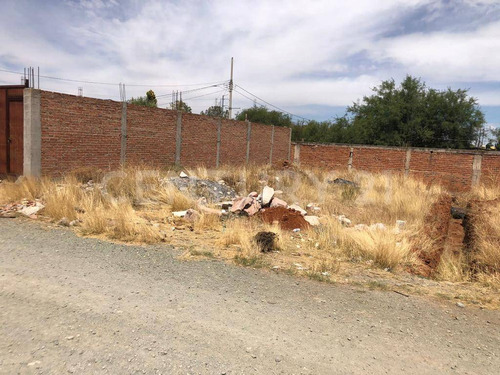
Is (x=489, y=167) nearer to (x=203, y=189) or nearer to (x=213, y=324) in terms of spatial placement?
(x=203, y=189)

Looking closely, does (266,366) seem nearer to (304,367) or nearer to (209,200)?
(304,367)

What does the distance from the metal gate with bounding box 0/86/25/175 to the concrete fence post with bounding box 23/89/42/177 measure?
1.76 ft

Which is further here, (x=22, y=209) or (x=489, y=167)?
(x=489, y=167)

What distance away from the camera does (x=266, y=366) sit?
2713 mm

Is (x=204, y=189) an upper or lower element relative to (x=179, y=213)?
upper

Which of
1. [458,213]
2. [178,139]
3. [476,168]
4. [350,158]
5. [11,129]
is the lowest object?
[458,213]

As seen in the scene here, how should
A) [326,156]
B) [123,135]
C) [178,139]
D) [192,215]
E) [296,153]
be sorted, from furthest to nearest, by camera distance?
[296,153] < [326,156] < [178,139] < [123,135] < [192,215]

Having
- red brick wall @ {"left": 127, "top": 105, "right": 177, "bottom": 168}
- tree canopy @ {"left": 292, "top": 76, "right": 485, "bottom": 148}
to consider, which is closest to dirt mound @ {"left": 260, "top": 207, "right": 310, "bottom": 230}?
red brick wall @ {"left": 127, "top": 105, "right": 177, "bottom": 168}

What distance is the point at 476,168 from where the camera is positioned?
1955 centimetres

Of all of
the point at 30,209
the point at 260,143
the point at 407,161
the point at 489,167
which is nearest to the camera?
the point at 30,209

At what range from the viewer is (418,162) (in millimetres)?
21781

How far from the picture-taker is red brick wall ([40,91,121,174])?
1208cm

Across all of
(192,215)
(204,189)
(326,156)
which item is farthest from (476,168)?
(192,215)

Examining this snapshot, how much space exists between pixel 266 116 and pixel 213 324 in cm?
5370
